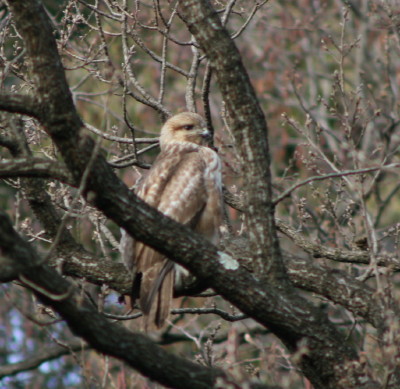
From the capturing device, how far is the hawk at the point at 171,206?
18.1 ft

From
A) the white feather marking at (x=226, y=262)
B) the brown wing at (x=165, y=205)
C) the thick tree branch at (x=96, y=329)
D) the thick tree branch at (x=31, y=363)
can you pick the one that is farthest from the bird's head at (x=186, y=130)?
the thick tree branch at (x=96, y=329)

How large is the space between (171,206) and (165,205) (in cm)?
4

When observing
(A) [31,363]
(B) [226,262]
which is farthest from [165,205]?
(A) [31,363]

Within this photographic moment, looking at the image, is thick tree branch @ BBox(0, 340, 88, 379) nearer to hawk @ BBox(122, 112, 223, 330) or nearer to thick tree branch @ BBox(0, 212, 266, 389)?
hawk @ BBox(122, 112, 223, 330)

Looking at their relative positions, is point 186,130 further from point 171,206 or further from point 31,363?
point 31,363

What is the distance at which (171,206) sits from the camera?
5.94m

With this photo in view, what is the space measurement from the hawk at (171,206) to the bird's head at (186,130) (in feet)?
0.64

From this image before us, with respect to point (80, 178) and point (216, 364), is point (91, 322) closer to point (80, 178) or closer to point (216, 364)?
point (80, 178)

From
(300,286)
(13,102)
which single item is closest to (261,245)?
(300,286)

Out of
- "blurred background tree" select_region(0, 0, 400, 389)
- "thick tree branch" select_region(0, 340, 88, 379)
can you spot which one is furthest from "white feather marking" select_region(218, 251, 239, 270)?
"thick tree branch" select_region(0, 340, 88, 379)

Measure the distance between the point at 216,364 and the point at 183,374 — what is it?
5.84 ft

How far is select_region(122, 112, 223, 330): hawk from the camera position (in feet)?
18.1

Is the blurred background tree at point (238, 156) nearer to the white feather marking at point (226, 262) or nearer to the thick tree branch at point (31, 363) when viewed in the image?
the thick tree branch at point (31, 363)

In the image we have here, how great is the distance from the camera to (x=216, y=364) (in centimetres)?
575
